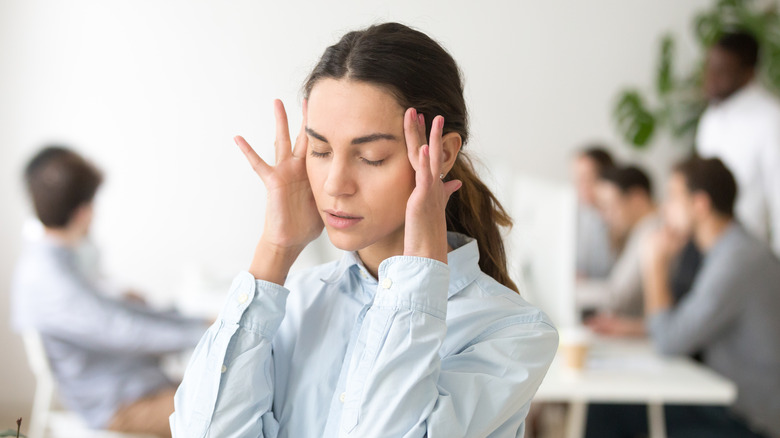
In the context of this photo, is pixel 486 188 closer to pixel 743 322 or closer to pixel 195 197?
pixel 743 322

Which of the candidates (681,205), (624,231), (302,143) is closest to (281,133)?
(302,143)

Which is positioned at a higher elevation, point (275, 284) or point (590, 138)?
point (275, 284)

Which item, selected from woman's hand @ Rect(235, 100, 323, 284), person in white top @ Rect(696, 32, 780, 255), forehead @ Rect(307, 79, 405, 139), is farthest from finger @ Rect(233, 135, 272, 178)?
person in white top @ Rect(696, 32, 780, 255)

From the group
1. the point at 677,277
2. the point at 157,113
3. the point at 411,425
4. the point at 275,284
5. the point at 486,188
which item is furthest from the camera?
the point at 157,113

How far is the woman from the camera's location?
0.86m

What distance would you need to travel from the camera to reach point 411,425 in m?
0.84

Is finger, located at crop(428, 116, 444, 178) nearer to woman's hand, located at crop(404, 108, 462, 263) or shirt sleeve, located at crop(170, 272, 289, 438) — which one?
woman's hand, located at crop(404, 108, 462, 263)

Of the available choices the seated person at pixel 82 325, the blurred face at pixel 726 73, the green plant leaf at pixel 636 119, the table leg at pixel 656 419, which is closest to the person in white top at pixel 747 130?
the blurred face at pixel 726 73

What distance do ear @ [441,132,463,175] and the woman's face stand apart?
54 millimetres

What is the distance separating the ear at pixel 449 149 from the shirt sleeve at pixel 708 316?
1.75m

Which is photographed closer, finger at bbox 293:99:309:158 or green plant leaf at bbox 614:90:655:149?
finger at bbox 293:99:309:158

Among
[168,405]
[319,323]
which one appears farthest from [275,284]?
[168,405]

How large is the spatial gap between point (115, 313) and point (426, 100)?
1.85 m

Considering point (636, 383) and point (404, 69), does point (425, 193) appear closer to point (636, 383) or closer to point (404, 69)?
point (404, 69)
